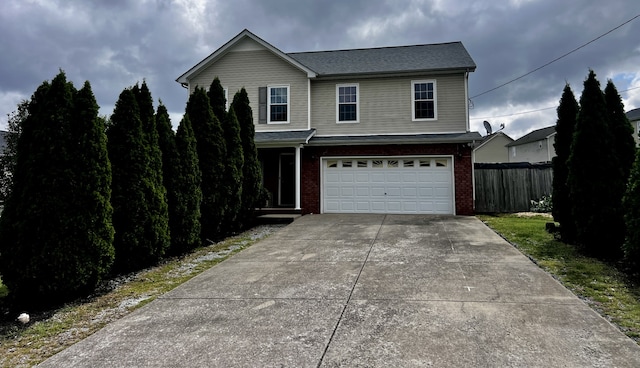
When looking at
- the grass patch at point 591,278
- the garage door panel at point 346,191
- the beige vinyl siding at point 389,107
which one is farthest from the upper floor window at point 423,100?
the grass patch at point 591,278

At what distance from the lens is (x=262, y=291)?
4492 mm

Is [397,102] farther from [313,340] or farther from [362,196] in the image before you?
[313,340]

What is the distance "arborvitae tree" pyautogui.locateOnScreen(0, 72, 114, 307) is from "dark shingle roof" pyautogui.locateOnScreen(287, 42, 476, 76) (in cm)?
1039

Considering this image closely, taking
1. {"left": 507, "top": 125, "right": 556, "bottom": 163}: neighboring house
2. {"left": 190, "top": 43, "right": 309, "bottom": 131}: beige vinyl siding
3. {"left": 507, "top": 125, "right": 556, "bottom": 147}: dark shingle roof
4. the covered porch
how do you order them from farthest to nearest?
{"left": 507, "top": 125, "right": 556, "bottom": 147}: dark shingle roof → {"left": 507, "top": 125, "right": 556, "bottom": 163}: neighboring house → the covered porch → {"left": 190, "top": 43, "right": 309, "bottom": 131}: beige vinyl siding

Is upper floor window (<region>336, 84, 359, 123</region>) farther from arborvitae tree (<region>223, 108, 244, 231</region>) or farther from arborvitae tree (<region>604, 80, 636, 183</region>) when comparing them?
arborvitae tree (<region>604, 80, 636, 183</region>)

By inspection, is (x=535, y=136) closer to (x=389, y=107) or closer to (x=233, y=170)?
(x=389, y=107)

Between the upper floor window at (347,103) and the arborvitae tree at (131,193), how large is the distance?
29.4 feet

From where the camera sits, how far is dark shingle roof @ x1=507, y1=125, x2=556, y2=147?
3484cm

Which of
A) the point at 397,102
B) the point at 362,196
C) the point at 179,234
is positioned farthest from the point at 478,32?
the point at 179,234

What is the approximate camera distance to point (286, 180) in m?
14.9

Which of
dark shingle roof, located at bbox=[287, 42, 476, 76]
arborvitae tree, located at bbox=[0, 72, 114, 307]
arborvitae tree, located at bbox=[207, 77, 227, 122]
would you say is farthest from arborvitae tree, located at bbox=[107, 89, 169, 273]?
dark shingle roof, located at bbox=[287, 42, 476, 76]

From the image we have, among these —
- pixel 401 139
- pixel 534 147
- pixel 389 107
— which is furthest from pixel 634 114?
pixel 401 139

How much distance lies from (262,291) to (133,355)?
1791mm

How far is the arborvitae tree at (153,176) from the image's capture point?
20.0 ft
